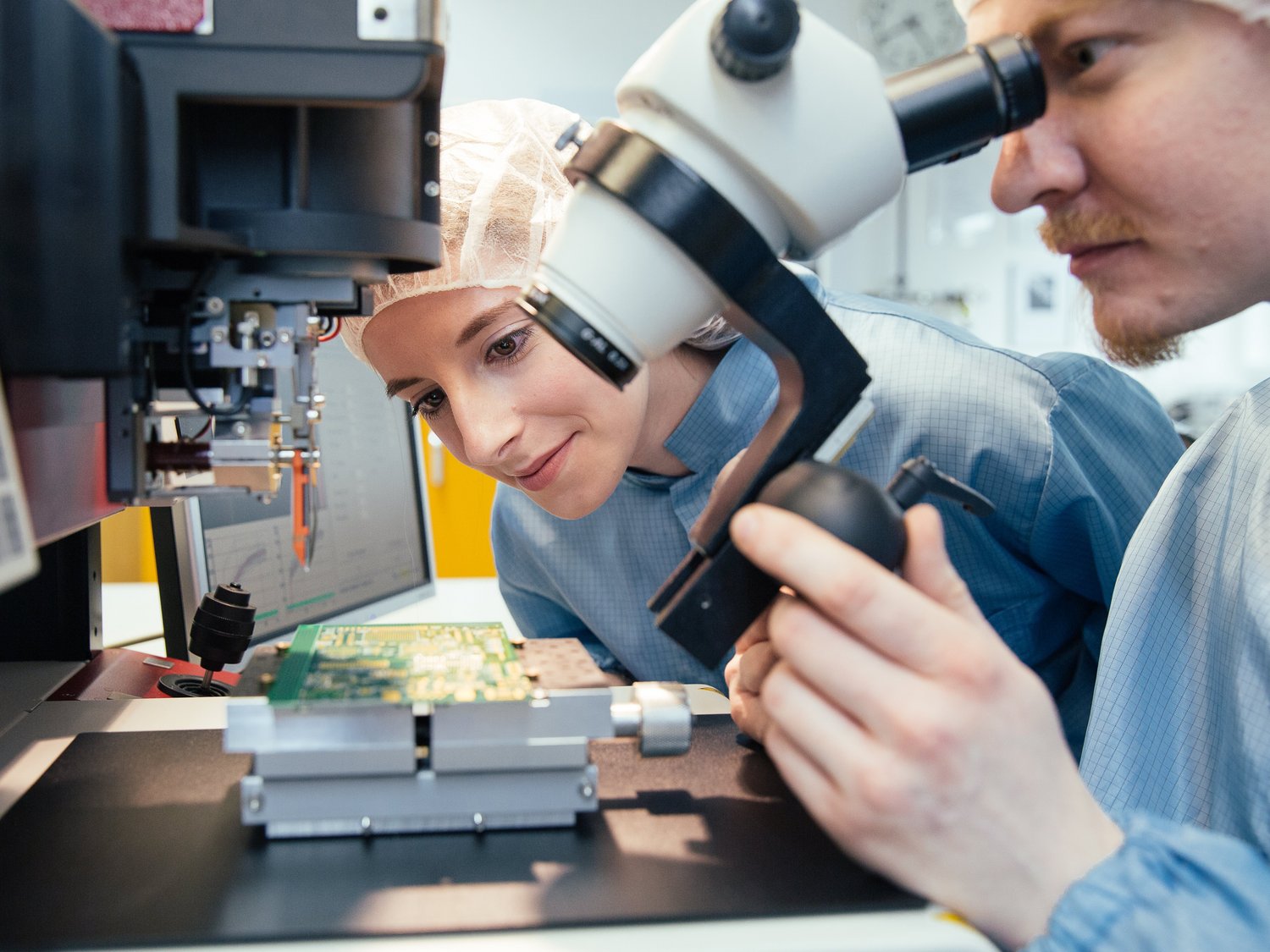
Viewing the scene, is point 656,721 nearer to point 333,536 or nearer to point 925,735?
point 925,735

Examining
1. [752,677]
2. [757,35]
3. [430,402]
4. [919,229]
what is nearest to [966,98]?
[757,35]

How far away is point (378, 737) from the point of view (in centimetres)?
51

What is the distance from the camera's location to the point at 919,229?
3617 millimetres

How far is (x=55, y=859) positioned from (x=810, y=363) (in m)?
0.48

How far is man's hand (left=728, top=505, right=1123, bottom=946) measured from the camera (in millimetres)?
461

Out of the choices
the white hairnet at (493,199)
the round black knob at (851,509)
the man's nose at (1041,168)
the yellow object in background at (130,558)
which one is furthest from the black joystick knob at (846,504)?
the yellow object in background at (130,558)

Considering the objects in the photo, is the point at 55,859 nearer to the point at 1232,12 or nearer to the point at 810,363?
the point at 810,363

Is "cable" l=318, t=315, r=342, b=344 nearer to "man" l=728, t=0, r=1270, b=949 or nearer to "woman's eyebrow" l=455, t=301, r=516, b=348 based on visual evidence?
"woman's eyebrow" l=455, t=301, r=516, b=348

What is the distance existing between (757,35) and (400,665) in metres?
0.40

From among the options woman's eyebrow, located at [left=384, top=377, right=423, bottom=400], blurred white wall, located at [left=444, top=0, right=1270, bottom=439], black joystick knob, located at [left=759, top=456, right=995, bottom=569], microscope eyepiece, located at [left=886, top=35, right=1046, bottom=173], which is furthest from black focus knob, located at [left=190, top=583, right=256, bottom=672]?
blurred white wall, located at [left=444, top=0, right=1270, bottom=439]

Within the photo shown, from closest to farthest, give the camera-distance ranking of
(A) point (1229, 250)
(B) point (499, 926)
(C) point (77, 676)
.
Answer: (B) point (499, 926) → (A) point (1229, 250) → (C) point (77, 676)

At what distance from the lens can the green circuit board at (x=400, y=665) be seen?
0.52 m

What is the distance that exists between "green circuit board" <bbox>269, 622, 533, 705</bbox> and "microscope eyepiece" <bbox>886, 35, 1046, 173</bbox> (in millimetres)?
365

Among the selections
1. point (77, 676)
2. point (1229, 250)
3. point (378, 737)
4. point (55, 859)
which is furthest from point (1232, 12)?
point (77, 676)
